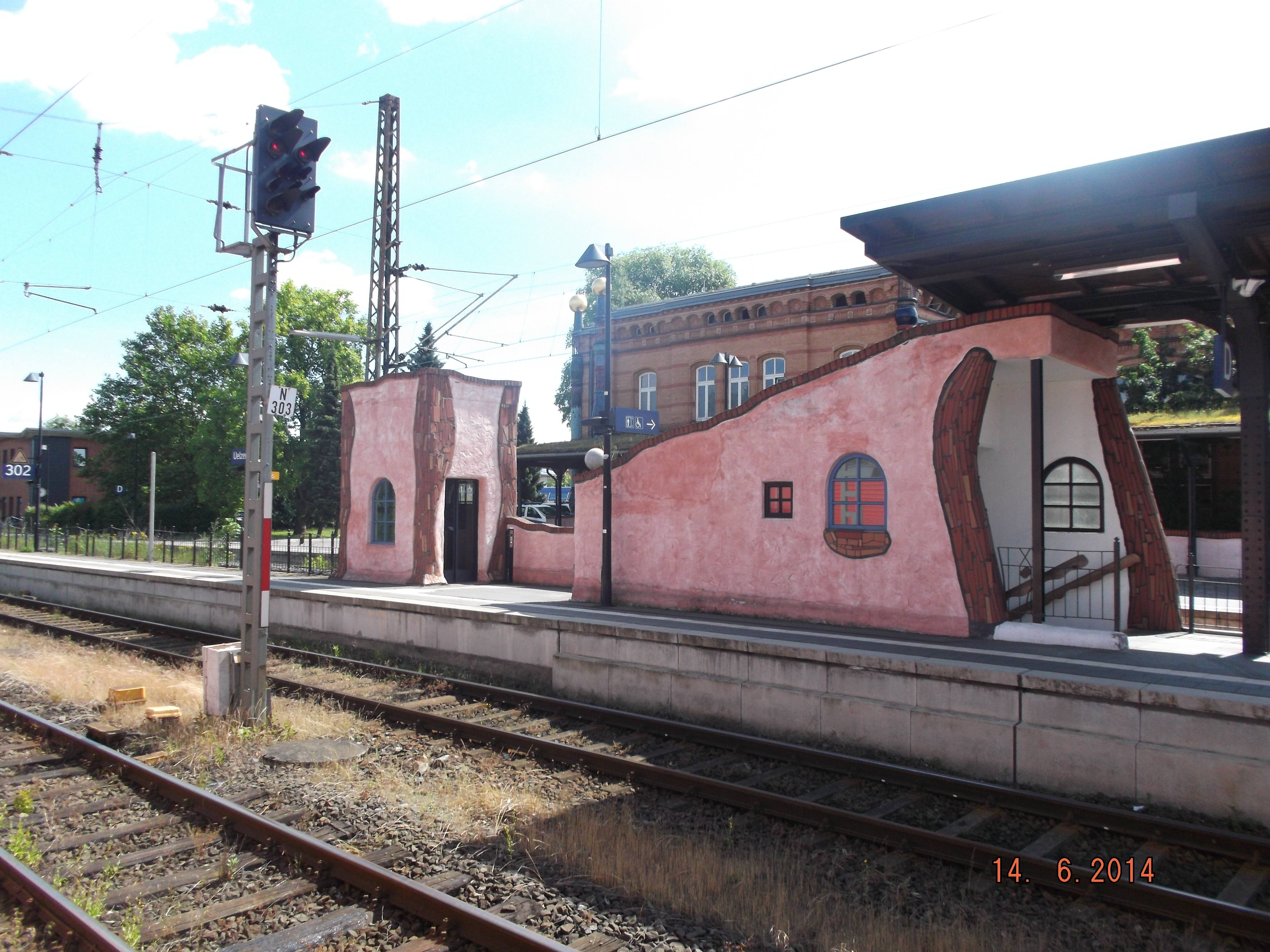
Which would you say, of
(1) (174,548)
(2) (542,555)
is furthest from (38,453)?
(2) (542,555)

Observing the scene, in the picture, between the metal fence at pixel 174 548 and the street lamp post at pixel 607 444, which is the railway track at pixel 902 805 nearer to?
the street lamp post at pixel 607 444

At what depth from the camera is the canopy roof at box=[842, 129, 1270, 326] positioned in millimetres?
7398

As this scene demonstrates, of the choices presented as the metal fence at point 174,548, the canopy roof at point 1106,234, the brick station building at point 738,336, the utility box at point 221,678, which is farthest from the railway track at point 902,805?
the brick station building at point 738,336

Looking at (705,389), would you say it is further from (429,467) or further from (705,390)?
(429,467)

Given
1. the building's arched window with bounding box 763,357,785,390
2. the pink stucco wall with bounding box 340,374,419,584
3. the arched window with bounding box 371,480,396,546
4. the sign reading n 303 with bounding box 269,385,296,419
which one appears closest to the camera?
the sign reading n 303 with bounding box 269,385,296,419

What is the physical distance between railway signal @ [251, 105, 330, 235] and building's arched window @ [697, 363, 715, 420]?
24.7m

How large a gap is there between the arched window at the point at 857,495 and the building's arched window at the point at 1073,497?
2476 mm

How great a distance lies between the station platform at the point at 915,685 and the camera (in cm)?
644

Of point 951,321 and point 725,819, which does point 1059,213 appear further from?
point 725,819

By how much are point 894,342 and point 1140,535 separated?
4.09 meters

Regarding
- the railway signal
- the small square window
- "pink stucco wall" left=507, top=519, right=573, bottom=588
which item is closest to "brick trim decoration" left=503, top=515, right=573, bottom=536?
"pink stucco wall" left=507, top=519, right=573, bottom=588

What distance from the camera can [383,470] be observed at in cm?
1983

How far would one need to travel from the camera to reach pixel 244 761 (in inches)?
301

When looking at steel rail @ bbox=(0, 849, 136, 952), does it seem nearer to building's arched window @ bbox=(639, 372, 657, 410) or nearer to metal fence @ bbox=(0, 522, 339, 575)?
metal fence @ bbox=(0, 522, 339, 575)
